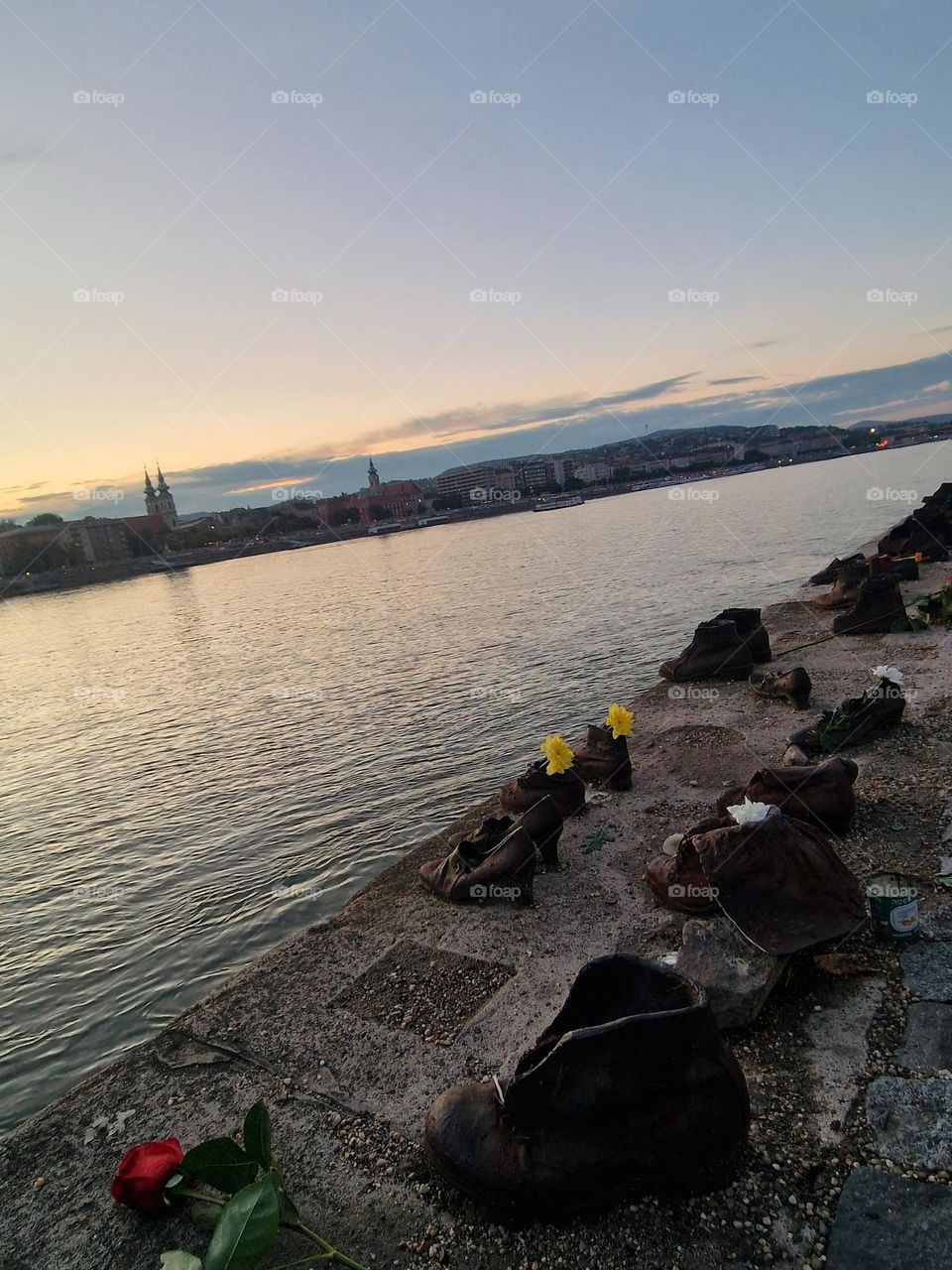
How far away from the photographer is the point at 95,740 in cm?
1938

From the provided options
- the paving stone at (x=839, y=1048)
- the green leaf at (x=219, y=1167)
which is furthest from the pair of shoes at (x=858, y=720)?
the green leaf at (x=219, y=1167)

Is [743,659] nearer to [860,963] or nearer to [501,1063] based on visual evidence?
[860,963]

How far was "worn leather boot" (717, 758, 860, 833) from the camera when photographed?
7.69 meters

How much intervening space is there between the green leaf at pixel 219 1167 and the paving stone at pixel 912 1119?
3.45 metres

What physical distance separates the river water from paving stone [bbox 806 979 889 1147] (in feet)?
18.8

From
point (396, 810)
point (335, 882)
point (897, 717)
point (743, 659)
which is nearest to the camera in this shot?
point (335, 882)

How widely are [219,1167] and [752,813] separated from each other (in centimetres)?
468

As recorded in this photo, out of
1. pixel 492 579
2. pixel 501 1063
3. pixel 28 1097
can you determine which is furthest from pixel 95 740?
pixel 492 579

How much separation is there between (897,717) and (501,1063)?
7.85 meters

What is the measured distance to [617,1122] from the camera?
394 centimetres

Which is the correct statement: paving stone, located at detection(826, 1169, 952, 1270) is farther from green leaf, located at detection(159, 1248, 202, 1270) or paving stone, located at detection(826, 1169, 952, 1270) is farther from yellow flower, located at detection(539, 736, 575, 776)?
yellow flower, located at detection(539, 736, 575, 776)

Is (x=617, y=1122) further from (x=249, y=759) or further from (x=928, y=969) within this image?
(x=249, y=759)

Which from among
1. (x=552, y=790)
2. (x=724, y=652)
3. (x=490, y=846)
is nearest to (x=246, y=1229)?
(x=490, y=846)

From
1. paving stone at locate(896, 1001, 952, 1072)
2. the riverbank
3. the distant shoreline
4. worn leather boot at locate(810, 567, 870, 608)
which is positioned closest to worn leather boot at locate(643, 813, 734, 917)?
the riverbank
